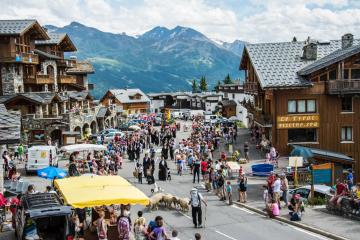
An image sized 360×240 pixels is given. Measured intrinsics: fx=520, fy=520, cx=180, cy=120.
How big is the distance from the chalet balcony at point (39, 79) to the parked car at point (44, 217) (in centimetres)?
4323

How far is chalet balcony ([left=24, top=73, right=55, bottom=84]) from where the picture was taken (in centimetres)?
5950

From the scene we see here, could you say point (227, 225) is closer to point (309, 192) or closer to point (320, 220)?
point (320, 220)

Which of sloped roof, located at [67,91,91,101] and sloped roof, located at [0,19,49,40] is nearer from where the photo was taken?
sloped roof, located at [0,19,49,40]

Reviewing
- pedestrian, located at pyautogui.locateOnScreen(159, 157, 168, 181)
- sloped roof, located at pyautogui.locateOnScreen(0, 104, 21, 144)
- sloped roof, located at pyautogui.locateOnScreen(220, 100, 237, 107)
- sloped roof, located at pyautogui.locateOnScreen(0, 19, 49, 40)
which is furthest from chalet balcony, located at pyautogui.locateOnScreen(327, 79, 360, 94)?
sloped roof, located at pyautogui.locateOnScreen(220, 100, 237, 107)

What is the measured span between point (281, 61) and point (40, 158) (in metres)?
21.7

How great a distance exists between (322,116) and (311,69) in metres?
4.00

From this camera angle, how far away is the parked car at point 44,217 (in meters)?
15.6

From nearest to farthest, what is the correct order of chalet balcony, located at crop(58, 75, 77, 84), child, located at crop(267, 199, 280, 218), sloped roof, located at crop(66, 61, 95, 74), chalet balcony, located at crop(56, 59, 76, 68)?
1. child, located at crop(267, 199, 280, 218)
2. chalet balcony, located at crop(58, 75, 77, 84)
3. chalet balcony, located at crop(56, 59, 76, 68)
4. sloped roof, located at crop(66, 61, 95, 74)

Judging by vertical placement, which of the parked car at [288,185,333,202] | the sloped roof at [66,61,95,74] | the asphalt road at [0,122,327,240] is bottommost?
the asphalt road at [0,122,327,240]

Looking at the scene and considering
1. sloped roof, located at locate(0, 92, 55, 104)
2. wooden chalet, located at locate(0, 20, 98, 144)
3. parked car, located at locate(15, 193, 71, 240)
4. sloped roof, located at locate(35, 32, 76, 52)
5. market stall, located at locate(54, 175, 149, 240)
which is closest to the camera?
parked car, located at locate(15, 193, 71, 240)

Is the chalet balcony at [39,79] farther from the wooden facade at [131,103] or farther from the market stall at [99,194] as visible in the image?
the wooden facade at [131,103]

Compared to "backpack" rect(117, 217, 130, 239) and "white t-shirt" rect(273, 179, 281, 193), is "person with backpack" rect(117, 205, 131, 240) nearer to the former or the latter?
"backpack" rect(117, 217, 130, 239)

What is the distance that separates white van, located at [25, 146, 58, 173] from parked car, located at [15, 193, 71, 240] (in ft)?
58.2

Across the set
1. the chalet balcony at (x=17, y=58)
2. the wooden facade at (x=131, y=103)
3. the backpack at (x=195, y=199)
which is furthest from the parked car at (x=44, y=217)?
the wooden facade at (x=131, y=103)
